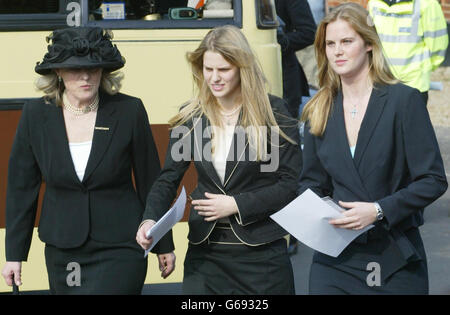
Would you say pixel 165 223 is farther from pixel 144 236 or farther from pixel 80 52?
pixel 80 52

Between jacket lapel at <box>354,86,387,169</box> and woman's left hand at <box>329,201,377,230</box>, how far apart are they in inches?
8.0

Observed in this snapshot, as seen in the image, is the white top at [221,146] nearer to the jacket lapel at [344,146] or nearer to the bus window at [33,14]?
the jacket lapel at [344,146]

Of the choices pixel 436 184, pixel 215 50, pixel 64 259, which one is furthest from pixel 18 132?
pixel 436 184

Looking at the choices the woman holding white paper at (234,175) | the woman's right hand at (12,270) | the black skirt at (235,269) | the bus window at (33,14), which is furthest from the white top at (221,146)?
the bus window at (33,14)

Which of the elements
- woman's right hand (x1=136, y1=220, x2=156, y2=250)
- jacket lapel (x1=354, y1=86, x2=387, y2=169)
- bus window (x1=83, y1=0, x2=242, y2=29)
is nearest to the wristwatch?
jacket lapel (x1=354, y1=86, x2=387, y2=169)

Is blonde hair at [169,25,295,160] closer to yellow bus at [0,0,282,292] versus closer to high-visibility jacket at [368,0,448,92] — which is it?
yellow bus at [0,0,282,292]

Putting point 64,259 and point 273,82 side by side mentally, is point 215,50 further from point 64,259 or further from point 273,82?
point 273,82

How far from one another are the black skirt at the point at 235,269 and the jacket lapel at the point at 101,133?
587 mm

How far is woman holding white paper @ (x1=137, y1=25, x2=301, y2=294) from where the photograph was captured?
4125 millimetres

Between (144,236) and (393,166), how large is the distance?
1.05m

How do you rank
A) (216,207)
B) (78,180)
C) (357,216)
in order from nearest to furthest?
1. (357,216)
2. (216,207)
3. (78,180)

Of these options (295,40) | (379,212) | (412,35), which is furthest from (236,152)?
(412,35)

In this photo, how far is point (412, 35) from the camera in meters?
8.00

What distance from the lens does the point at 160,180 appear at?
4273 mm
